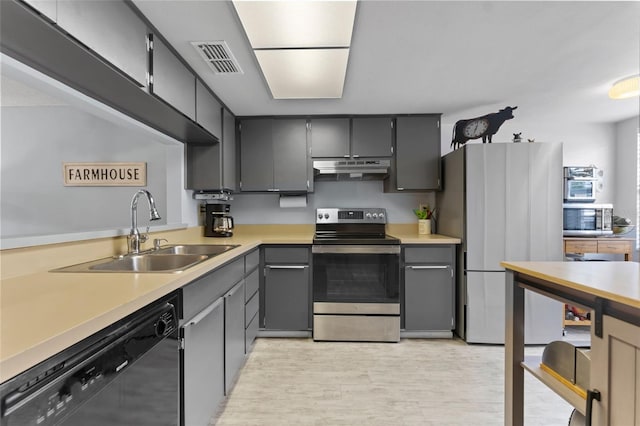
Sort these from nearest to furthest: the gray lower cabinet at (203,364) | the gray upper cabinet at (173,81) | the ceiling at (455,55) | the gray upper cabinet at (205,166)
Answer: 1. the gray lower cabinet at (203,364)
2. the ceiling at (455,55)
3. the gray upper cabinet at (173,81)
4. the gray upper cabinet at (205,166)

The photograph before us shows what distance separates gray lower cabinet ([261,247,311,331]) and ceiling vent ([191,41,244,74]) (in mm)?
1531

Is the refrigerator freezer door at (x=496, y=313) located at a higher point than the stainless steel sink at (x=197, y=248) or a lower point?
lower

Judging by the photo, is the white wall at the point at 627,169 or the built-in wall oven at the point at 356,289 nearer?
the built-in wall oven at the point at 356,289

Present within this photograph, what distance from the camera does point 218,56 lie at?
194 centimetres

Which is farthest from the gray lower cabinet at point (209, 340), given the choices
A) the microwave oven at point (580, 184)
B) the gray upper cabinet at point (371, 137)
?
the microwave oven at point (580, 184)

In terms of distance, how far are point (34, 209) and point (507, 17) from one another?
3.50 meters

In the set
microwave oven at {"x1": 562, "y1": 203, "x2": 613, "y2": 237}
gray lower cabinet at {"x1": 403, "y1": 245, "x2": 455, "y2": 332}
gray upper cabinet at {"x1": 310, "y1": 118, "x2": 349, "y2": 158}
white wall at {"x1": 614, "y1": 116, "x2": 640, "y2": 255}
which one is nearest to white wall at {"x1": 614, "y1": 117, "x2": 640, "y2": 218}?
white wall at {"x1": 614, "y1": 116, "x2": 640, "y2": 255}

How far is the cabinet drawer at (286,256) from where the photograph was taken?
2.83m

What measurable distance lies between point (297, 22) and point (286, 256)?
1.89m

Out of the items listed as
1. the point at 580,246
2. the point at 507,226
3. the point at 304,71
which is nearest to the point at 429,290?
the point at 507,226

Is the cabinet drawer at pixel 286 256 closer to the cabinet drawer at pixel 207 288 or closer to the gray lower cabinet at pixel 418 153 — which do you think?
the cabinet drawer at pixel 207 288

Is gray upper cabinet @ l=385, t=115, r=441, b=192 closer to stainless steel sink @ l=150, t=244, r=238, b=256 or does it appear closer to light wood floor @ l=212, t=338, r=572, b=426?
light wood floor @ l=212, t=338, r=572, b=426

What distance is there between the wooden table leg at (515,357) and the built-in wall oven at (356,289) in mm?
1316

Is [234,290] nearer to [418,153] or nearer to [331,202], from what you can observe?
[331,202]
